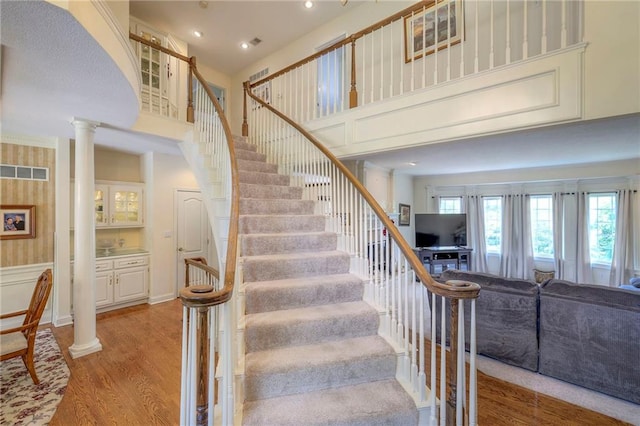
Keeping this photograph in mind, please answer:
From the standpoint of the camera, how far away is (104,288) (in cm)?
449

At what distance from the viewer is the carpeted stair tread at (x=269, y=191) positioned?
3.48 meters

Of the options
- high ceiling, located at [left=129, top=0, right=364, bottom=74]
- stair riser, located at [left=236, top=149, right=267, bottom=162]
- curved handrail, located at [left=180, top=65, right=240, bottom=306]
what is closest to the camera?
curved handrail, located at [left=180, top=65, right=240, bottom=306]

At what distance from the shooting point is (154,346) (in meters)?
3.37

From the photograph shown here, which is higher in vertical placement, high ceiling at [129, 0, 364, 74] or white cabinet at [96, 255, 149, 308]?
high ceiling at [129, 0, 364, 74]

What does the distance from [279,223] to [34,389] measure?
268 cm

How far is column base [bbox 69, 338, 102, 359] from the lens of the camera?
10.3ft

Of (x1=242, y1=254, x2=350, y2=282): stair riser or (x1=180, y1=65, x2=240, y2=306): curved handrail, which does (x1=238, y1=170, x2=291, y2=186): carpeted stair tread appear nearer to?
(x1=180, y1=65, x2=240, y2=306): curved handrail

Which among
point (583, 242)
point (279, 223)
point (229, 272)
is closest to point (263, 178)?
point (279, 223)

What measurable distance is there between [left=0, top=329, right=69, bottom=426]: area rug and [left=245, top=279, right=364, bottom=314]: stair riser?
1.80m

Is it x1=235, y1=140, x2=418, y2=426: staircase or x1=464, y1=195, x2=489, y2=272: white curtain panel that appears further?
x1=464, y1=195, x2=489, y2=272: white curtain panel

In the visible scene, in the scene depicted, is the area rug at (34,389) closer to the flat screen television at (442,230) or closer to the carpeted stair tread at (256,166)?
the carpeted stair tread at (256,166)

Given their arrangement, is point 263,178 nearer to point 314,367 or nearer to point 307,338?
point 307,338

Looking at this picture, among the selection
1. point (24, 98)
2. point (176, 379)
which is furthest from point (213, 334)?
point (24, 98)

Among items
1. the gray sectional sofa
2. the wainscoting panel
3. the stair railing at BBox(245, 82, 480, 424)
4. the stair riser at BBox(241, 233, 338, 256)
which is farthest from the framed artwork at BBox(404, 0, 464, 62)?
the wainscoting panel
